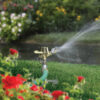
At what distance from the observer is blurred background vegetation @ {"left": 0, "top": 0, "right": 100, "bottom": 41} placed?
31.6ft

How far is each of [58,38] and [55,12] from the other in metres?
1.21

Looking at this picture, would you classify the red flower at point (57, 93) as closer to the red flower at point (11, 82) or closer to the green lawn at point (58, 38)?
the red flower at point (11, 82)

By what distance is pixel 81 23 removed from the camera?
32.0 feet

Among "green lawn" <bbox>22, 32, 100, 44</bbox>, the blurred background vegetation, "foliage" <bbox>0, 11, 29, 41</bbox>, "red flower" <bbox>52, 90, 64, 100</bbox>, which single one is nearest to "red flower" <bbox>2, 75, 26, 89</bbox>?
"red flower" <bbox>52, 90, 64, 100</bbox>

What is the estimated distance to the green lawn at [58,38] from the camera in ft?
28.0

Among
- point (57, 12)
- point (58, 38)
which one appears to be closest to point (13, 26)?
point (58, 38)

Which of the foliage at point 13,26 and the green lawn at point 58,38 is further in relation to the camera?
the foliage at point 13,26

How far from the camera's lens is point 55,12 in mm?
9586

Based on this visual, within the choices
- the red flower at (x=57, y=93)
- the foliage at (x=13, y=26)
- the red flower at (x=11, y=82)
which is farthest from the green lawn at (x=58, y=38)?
the red flower at (x=11, y=82)

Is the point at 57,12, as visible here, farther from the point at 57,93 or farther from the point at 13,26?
the point at 57,93

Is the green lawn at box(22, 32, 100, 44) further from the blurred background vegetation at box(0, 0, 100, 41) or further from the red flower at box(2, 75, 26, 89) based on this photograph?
the red flower at box(2, 75, 26, 89)

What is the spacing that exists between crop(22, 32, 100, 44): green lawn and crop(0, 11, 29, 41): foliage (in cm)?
46

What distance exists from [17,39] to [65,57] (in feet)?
10.3

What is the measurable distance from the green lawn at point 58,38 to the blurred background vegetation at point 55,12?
1.65 ft
